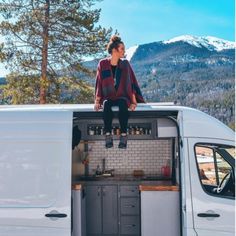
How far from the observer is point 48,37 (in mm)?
15000

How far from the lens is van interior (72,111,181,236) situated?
16.3 feet

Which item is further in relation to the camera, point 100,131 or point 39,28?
point 39,28

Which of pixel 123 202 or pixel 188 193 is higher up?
pixel 188 193

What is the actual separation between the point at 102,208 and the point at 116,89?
2.72 metres

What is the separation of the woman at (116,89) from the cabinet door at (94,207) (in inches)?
84.5

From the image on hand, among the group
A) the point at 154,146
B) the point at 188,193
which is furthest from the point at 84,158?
the point at 188,193

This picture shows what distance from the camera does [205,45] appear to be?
590ft

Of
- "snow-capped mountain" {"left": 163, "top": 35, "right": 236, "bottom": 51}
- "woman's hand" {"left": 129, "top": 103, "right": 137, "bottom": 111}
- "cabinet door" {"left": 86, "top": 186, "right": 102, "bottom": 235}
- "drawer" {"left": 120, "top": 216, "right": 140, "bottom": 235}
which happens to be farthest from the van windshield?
"snow-capped mountain" {"left": 163, "top": 35, "right": 236, "bottom": 51}

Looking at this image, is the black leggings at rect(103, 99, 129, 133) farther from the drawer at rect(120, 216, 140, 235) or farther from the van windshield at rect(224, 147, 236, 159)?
the drawer at rect(120, 216, 140, 235)

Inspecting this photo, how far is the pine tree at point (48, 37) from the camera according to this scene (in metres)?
15.1

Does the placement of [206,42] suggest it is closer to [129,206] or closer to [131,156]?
[131,156]

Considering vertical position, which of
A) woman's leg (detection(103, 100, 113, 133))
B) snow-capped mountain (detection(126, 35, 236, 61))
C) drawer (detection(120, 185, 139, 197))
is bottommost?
drawer (detection(120, 185, 139, 197))

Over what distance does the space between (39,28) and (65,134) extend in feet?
38.5

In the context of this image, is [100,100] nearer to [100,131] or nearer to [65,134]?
[65,134]
